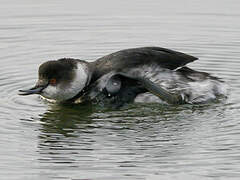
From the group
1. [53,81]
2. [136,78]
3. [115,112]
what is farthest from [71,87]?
[136,78]

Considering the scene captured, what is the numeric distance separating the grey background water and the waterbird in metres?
0.17

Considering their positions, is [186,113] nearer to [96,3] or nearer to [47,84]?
[47,84]

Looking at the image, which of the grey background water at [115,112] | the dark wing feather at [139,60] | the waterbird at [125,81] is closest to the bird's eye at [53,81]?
the waterbird at [125,81]

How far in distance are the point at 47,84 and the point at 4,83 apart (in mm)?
1409

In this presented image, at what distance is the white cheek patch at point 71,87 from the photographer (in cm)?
1135

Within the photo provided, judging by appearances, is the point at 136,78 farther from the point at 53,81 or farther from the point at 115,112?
the point at 53,81

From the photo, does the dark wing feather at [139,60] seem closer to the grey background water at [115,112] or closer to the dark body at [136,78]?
the dark body at [136,78]

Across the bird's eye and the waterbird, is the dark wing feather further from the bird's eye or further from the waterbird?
the bird's eye

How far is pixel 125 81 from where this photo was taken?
11.4 metres

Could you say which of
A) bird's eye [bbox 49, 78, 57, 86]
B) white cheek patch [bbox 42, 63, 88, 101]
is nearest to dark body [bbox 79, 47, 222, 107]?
white cheek patch [bbox 42, 63, 88, 101]

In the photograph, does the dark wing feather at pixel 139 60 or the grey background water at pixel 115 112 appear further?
the dark wing feather at pixel 139 60

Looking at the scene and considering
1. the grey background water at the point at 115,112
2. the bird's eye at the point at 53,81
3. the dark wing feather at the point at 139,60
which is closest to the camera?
the grey background water at the point at 115,112

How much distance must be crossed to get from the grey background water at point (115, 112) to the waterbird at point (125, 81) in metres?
0.17

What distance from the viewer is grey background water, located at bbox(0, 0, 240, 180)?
9.11 meters
